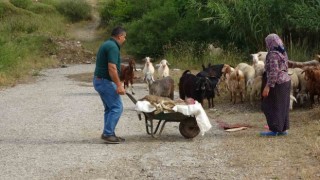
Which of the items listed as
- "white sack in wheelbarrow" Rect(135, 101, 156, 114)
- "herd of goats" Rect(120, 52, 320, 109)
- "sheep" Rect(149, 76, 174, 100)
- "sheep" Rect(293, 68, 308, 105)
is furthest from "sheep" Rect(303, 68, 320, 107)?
"white sack in wheelbarrow" Rect(135, 101, 156, 114)

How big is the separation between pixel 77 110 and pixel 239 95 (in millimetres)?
4334

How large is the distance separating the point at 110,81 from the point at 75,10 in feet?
130

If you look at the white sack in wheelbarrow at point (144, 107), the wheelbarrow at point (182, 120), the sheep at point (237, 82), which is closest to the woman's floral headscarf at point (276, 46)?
the wheelbarrow at point (182, 120)

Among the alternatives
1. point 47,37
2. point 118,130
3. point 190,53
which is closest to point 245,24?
point 190,53

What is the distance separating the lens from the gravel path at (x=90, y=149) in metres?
7.98

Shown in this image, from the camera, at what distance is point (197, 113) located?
32.5 ft

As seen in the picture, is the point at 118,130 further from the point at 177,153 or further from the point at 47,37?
the point at 47,37

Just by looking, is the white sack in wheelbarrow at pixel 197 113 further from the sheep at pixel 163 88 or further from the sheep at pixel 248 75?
the sheep at pixel 248 75

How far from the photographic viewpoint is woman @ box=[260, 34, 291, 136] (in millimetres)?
9984

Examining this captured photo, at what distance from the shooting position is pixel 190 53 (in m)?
25.8

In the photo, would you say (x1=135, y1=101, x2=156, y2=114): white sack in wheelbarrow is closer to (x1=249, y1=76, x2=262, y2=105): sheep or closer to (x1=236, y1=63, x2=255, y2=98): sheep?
(x1=249, y1=76, x2=262, y2=105): sheep

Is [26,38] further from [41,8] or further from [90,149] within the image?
[90,149]

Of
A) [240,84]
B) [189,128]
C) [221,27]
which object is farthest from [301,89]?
[221,27]

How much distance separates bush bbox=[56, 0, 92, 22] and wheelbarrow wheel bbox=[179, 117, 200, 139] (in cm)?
3953
